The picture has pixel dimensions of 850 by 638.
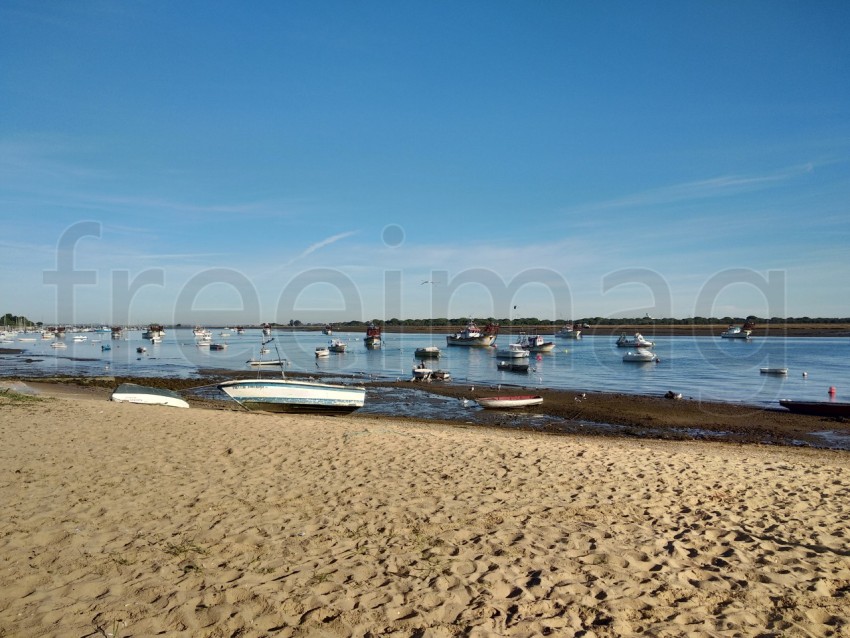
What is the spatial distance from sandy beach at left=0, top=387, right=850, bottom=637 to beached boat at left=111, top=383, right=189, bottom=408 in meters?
9.08

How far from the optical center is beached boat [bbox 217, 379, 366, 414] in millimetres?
20562

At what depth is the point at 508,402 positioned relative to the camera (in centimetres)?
2545

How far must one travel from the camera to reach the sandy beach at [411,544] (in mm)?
4531

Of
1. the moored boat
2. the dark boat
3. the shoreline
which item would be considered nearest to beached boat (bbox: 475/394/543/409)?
the shoreline

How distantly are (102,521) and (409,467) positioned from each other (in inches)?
188

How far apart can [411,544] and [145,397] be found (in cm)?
1689

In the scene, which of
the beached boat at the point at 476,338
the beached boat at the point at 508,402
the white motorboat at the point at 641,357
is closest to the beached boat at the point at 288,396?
the beached boat at the point at 508,402

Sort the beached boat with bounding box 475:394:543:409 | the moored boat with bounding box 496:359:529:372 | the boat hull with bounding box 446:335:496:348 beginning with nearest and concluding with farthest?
the beached boat with bounding box 475:394:543:409, the moored boat with bounding box 496:359:529:372, the boat hull with bounding box 446:335:496:348

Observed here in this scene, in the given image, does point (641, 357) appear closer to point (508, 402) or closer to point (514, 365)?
point (514, 365)

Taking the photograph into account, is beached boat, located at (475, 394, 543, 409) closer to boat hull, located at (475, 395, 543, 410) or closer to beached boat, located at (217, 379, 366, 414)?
boat hull, located at (475, 395, 543, 410)

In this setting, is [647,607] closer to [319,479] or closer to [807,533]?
[807,533]

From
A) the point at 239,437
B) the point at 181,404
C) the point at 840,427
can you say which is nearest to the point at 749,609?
the point at 239,437

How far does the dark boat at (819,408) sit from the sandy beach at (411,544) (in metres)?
15.9

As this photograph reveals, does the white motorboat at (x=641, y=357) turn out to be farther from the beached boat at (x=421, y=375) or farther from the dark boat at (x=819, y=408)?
the dark boat at (x=819, y=408)
